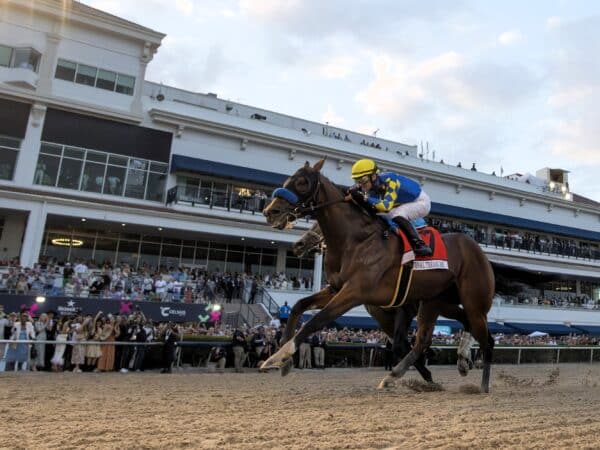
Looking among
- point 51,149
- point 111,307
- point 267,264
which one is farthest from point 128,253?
point 111,307

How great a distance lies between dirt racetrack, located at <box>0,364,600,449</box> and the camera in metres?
3.68

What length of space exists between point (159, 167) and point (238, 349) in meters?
13.1

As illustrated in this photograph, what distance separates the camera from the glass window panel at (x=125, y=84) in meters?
23.3

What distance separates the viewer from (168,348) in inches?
476

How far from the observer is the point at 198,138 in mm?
24844

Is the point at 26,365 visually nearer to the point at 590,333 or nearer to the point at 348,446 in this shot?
the point at 348,446

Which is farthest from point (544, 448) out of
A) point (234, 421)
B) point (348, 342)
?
point (348, 342)

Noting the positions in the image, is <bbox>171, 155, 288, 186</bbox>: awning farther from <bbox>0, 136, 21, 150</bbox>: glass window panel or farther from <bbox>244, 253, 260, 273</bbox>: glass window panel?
<bbox>0, 136, 21, 150</bbox>: glass window panel

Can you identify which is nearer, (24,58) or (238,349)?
(238,349)

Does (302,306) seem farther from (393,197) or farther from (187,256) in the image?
(187,256)

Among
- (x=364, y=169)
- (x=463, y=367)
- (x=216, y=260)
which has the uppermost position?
(x=216, y=260)

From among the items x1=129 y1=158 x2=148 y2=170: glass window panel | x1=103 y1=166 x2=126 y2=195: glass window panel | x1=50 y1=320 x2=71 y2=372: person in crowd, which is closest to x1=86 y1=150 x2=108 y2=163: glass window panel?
x1=103 y1=166 x2=126 y2=195: glass window panel

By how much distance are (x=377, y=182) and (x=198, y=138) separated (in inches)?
786

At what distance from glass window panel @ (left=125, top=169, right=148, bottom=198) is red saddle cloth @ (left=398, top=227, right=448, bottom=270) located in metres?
18.9
